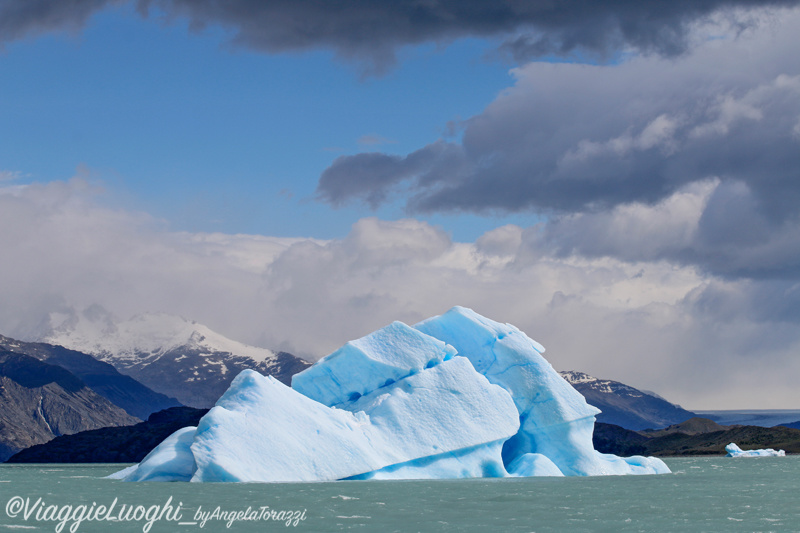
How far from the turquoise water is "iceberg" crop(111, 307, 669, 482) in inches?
35.3

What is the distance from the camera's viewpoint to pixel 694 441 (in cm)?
13612

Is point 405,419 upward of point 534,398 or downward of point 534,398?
downward

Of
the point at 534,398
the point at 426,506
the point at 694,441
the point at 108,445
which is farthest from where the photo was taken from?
the point at 694,441

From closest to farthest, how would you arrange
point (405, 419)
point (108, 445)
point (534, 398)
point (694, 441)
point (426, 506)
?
point (426, 506) < point (405, 419) < point (534, 398) < point (108, 445) < point (694, 441)

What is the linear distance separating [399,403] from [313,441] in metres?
4.32

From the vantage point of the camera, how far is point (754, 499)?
24.2 meters

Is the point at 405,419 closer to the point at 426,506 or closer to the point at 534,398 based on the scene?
the point at 534,398

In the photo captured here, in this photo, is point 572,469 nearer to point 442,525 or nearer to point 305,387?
point 305,387

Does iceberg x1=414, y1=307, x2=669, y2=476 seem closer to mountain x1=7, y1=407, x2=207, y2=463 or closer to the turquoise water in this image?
the turquoise water

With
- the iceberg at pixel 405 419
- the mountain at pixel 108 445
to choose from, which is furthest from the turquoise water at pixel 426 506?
the mountain at pixel 108 445

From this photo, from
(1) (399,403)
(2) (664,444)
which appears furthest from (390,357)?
(2) (664,444)

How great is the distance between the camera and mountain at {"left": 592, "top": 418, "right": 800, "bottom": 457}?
121750mm

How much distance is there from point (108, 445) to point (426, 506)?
96.9 meters

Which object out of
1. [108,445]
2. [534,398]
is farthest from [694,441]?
[534,398]
